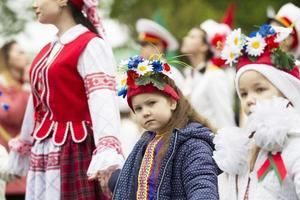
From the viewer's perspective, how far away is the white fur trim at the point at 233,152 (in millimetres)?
5363

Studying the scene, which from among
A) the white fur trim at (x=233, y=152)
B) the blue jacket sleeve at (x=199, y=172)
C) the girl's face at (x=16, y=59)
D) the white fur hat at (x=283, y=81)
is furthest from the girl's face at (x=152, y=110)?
the girl's face at (x=16, y=59)

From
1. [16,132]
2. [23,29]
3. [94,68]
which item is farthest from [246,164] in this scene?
[23,29]

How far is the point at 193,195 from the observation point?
16.3ft

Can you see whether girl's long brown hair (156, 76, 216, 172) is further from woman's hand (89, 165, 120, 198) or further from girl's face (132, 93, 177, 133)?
woman's hand (89, 165, 120, 198)

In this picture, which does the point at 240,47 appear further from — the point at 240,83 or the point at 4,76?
the point at 4,76

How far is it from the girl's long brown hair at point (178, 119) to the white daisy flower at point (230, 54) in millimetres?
482

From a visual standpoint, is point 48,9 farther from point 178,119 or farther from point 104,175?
point 178,119

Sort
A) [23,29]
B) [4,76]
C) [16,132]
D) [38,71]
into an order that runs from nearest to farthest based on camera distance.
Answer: [38,71] < [16,132] < [4,76] < [23,29]

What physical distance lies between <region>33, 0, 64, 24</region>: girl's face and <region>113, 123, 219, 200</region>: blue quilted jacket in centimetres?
138

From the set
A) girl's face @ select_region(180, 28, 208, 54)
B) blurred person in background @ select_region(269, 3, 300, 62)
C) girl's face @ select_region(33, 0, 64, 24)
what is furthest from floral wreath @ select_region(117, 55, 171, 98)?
girl's face @ select_region(180, 28, 208, 54)

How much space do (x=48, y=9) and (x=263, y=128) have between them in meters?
1.89

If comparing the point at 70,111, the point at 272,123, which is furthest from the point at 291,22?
the point at 272,123

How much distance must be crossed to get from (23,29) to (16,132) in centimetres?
989

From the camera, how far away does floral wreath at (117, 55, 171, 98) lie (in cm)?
540
